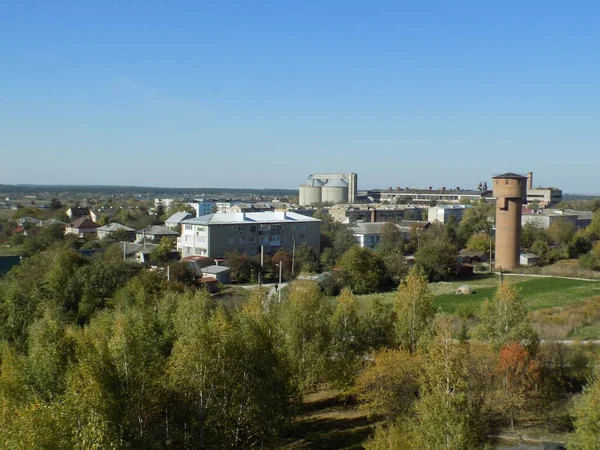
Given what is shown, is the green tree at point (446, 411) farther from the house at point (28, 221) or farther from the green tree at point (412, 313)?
the house at point (28, 221)

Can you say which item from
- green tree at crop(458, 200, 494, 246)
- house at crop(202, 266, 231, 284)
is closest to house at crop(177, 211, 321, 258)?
house at crop(202, 266, 231, 284)

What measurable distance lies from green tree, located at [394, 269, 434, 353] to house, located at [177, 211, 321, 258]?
72.7 ft

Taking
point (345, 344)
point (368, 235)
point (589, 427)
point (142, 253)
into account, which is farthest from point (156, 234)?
point (589, 427)

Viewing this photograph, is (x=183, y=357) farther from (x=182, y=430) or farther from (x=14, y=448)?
(x=14, y=448)

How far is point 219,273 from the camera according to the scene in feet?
112

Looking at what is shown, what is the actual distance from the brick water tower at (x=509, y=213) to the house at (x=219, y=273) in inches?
742

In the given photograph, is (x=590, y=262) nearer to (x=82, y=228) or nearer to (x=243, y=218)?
(x=243, y=218)

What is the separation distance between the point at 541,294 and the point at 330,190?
71.7 meters

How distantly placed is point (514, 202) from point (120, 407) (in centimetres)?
3582

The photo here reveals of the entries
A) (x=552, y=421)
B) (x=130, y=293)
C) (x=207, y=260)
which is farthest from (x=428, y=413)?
(x=207, y=260)

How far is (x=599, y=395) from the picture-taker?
935 centimetres

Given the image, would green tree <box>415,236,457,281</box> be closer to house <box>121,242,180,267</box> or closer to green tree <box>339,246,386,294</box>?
green tree <box>339,246,386,294</box>

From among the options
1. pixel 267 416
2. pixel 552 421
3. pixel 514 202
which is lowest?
pixel 552 421

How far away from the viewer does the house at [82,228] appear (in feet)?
181
